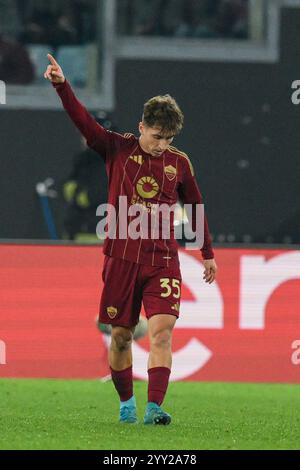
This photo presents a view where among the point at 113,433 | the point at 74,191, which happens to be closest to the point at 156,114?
the point at 113,433

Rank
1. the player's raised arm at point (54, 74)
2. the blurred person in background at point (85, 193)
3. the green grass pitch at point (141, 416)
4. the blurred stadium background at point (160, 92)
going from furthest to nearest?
1. the blurred stadium background at point (160, 92)
2. the blurred person in background at point (85, 193)
3. the player's raised arm at point (54, 74)
4. the green grass pitch at point (141, 416)

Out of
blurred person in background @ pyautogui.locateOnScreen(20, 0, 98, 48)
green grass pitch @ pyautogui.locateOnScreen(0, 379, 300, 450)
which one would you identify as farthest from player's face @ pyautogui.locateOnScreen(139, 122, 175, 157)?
blurred person in background @ pyautogui.locateOnScreen(20, 0, 98, 48)

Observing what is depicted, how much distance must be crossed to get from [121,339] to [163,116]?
116 cm

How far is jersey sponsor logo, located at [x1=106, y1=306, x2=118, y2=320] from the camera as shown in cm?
720

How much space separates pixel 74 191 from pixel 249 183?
1.73 meters

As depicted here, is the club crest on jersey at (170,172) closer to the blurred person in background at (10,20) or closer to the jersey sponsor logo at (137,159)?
the jersey sponsor logo at (137,159)

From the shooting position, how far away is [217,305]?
1030 centimetres

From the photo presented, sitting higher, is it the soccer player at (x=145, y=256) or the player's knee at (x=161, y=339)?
the soccer player at (x=145, y=256)

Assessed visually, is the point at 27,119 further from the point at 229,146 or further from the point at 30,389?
the point at 30,389

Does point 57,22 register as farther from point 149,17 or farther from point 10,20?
point 149,17

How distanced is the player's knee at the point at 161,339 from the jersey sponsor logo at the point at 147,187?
68 centimetres

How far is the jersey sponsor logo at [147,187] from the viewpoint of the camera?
7180mm

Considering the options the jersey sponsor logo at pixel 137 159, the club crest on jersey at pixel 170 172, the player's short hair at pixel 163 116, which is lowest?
the club crest on jersey at pixel 170 172

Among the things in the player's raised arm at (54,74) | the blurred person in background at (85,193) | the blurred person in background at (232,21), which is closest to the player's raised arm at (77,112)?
the player's raised arm at (54,74)
